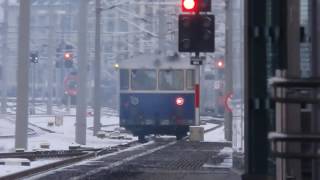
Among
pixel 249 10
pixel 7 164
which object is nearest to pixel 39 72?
→ pixel 7 164

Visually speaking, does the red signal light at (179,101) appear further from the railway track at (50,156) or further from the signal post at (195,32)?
the signal post at (195,32)

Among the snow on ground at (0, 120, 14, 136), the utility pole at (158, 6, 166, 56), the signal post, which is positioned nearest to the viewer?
the signal post

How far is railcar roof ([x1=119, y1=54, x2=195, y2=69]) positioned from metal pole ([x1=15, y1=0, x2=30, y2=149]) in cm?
756

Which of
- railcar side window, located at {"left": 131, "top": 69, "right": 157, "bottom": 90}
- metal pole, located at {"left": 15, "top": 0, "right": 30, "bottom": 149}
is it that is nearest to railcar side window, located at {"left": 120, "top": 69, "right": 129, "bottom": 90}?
railcar side window, located at {"left": 131, "top": 69, "right": 157, "bottom": 90}

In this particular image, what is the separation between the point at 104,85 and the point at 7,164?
203 feet

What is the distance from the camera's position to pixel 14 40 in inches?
2852

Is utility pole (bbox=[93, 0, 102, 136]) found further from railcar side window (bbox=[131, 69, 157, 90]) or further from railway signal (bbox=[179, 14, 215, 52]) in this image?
railway signal (bbox=[179, 14, 215, 52])

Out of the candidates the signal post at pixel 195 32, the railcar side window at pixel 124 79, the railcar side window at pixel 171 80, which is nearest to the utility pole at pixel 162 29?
the railcar side window at pixel 171 80

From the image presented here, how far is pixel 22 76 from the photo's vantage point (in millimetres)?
23219

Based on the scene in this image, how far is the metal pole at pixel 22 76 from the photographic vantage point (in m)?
23.2

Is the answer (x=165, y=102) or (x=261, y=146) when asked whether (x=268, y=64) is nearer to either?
(x=261, y=146)

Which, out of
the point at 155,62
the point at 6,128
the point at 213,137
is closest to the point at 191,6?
the point at 155,62

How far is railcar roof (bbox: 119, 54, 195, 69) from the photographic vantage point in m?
30.3

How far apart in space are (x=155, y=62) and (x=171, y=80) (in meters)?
0.92
